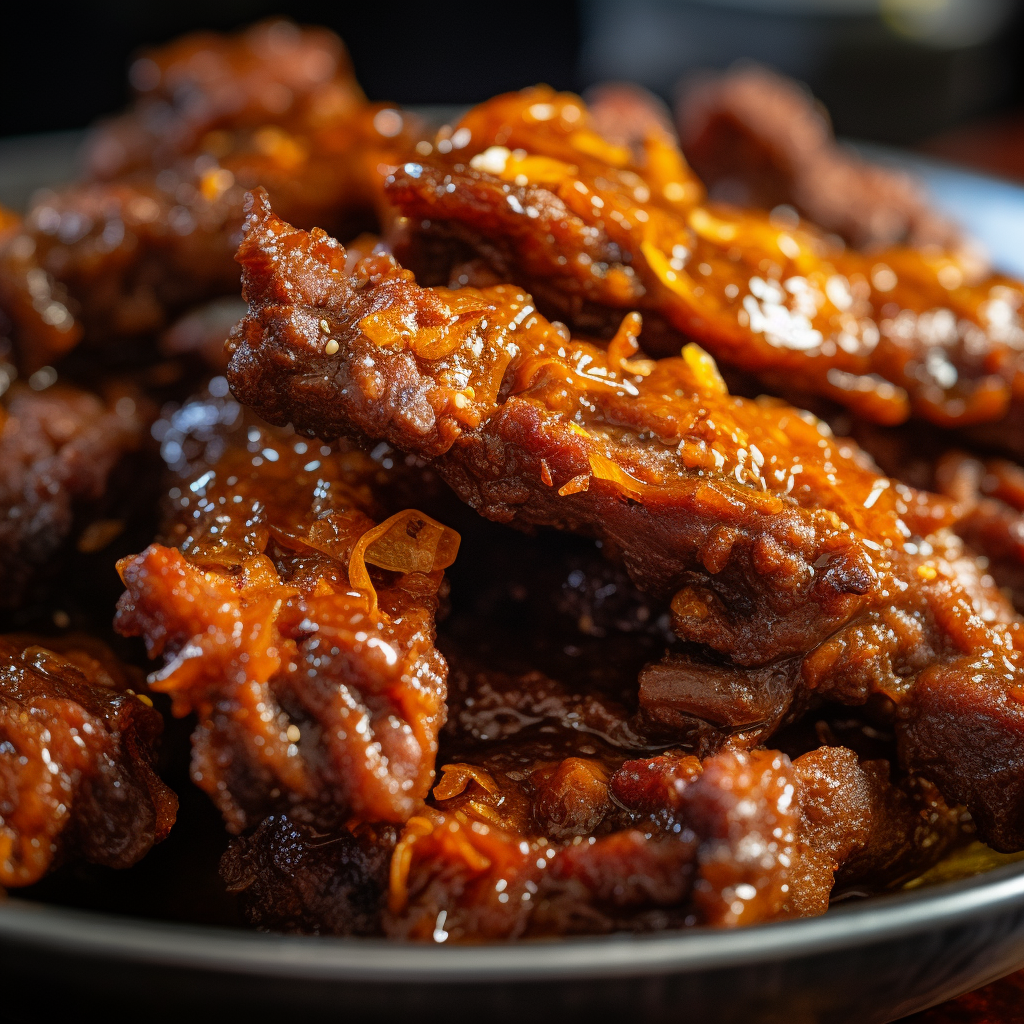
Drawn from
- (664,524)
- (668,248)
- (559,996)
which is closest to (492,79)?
(668,248)

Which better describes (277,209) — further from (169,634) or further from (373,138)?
(169,634)

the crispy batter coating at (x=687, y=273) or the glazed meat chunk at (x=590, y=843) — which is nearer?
the glazed meat chunk at (x=590, y=843)

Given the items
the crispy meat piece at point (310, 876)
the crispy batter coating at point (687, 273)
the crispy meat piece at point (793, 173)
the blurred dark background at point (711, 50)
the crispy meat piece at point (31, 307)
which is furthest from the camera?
the blurred dark background at point (711, 50)

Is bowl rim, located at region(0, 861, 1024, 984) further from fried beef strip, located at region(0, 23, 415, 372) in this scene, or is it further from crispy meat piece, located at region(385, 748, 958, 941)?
fried beef strip, located at region(0, 23, 415, 372)

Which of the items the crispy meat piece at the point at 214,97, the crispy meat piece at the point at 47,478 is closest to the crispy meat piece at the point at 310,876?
the crispy meat piece at the point at 47,478

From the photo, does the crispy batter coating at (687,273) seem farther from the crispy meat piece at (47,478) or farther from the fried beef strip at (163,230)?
the crispy meat piece at (47,478)
